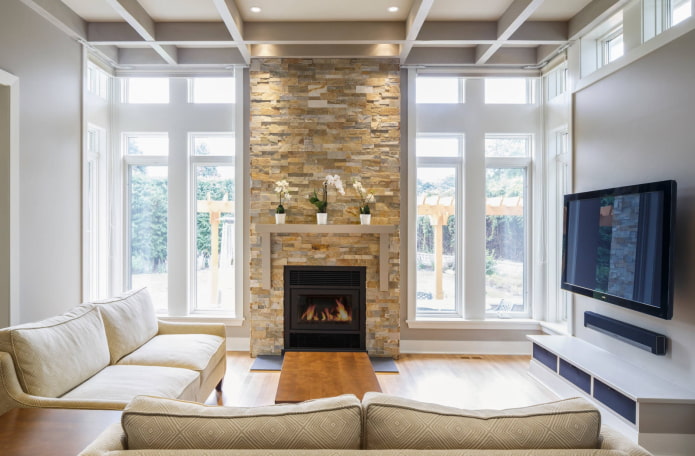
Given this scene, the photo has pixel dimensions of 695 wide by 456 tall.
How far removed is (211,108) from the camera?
4520 mm

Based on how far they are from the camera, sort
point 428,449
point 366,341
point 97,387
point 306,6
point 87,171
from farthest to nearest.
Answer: point 366,341 < point 87,171 < point 306,6 < point 97,387 < point 428,449

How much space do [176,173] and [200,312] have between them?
1565mm

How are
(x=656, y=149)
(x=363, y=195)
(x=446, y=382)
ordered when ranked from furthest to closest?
(x=363, y=195) → (x=446, y=382) → (x=656, y=149)

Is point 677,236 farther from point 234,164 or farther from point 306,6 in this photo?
point 234,164

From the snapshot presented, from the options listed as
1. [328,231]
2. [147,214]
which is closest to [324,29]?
[328,231]

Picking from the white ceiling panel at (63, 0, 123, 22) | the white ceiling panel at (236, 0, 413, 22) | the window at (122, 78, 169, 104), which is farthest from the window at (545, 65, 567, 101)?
the white ceiling panel at (63, 0, 123, 22)

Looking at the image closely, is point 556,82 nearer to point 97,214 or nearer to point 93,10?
point 93,10

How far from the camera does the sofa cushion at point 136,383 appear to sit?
2088 millimetres

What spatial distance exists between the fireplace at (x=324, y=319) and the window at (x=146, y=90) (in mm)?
2402

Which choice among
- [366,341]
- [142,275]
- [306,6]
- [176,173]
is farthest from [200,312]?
[306,6]

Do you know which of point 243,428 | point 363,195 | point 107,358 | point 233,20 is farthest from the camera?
point 363,195

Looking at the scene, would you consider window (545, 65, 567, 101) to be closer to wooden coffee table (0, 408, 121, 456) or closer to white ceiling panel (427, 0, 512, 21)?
white ceiling panel (427, 0, 512, 21)

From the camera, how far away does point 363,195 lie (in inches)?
169

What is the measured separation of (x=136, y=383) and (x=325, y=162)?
9.06 feet
